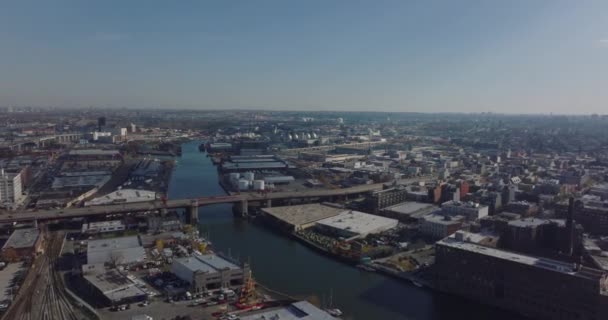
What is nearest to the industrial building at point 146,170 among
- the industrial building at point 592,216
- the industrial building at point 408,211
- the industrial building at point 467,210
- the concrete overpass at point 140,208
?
the concrete overpass at point 140,208

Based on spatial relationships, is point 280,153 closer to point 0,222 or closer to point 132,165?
point 132,165

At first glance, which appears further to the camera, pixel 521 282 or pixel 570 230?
pixel 570 230

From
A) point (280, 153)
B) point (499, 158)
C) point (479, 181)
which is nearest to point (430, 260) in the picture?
point (479, 181)

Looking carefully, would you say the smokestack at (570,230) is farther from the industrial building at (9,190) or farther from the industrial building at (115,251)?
the industrial building at (9,190)

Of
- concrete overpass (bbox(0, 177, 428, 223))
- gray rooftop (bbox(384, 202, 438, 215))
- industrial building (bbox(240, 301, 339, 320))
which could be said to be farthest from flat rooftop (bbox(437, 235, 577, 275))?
concrete overpass (bbox(0, 177, 428, 223))

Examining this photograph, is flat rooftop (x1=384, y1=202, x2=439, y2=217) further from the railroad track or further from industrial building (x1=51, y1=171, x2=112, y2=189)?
industrial building (x1=51, y1=171, x2=112, y2=189)

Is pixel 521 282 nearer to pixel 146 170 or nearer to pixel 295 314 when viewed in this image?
pixel 295 314

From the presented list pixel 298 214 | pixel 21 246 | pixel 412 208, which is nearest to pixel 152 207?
pixel 21 246
